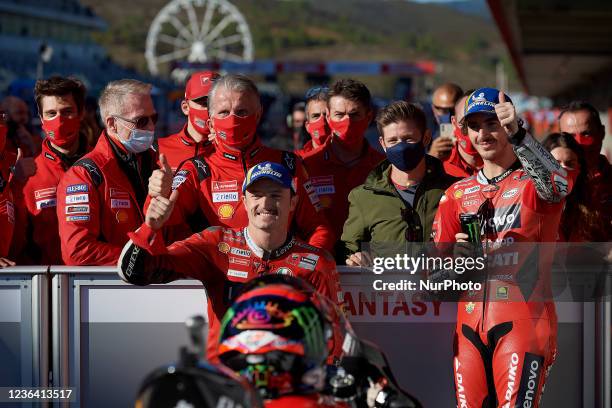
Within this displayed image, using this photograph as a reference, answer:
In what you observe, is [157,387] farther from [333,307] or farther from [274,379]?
[333,307]

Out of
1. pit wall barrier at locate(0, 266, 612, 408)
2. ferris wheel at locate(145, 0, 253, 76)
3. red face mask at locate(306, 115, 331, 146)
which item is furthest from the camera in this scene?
ferris wheel at locate(145, 0, 253, 76)

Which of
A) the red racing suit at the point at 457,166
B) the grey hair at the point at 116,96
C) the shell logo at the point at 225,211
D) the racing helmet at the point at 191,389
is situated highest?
the grey hair at the point at 116,96

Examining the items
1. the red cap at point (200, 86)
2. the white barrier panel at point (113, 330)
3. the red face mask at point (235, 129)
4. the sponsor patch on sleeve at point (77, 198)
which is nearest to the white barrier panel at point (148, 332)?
the white barrier panel at point (113, 330)

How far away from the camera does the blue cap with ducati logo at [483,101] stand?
459cm

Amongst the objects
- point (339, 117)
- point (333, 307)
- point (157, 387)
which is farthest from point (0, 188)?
point (157, 387)

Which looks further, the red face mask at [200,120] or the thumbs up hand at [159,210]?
the red face mask at [200,120]

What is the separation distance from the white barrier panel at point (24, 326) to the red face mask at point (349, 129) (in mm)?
2292

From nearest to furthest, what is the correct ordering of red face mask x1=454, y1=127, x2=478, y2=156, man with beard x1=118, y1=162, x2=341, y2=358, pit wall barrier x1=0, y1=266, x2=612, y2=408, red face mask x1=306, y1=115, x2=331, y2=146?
man with beard x1=118, y1=162, x2=341, y2=358 < pit wall barrier x1=0, y1=266, x2=612, y2=408 < red face mask x1=454, y1=127, x2=478, y2=156 < red face mask x1=306, y1=115, x2=331, y2=146

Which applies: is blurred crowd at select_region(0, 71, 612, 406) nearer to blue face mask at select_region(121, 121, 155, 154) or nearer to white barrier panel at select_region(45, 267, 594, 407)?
blue face mask at select_region(121, 121, 155, 154)

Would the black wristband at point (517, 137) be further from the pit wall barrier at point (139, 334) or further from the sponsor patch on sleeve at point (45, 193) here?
the sponsor patch on sleeve at point (45, 193)

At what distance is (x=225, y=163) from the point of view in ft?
18.0

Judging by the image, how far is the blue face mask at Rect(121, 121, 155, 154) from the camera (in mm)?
5637

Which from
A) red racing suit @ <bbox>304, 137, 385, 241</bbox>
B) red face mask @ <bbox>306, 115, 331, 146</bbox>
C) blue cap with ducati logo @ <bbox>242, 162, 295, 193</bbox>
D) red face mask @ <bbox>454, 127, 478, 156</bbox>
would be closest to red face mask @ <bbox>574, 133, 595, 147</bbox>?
red face mask @ <bbox>454, 127, 478, 156</bbox>

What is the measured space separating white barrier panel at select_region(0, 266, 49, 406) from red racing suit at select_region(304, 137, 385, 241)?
2.04 meters
